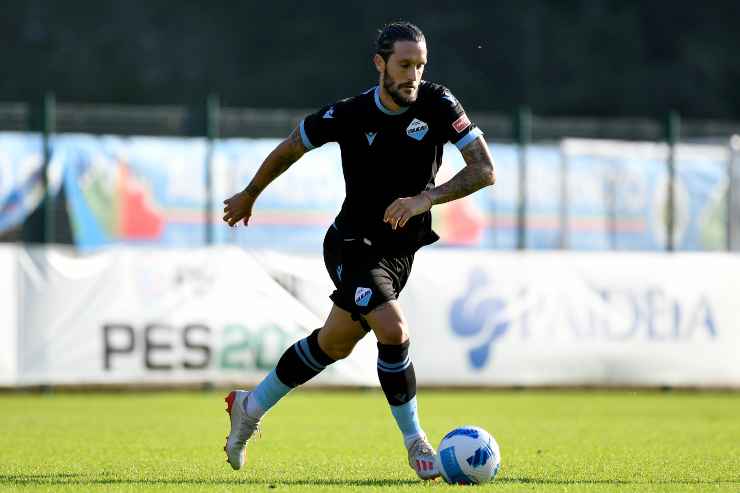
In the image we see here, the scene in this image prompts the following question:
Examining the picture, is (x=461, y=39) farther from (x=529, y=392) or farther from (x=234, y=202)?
(x=234, y=202)

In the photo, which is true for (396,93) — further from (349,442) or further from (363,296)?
(349,442)

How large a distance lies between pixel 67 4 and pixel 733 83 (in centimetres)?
1533

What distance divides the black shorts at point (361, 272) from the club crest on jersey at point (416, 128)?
0.57 metres

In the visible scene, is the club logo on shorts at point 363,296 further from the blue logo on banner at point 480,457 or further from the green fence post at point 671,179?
the green fence post at point 671,179

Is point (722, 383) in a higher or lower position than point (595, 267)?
lower

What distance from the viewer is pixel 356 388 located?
53.7 ft

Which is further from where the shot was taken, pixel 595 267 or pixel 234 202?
pixel 595 267

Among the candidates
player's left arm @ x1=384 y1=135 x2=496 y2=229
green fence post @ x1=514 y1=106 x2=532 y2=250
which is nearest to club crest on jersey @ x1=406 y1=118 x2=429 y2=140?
player's left arm @ x1=384 y1=135 x2=496 y2=229

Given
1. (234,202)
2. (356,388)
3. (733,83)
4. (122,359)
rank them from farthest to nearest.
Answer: (733,83), (356,388), (122,359), (234,202)

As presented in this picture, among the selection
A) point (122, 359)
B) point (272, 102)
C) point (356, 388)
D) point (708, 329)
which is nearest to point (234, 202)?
point (122, 359)

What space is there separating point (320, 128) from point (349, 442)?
9.84 feet

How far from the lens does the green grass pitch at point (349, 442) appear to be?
24.1ft

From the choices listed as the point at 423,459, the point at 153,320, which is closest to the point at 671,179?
the point at 153,320

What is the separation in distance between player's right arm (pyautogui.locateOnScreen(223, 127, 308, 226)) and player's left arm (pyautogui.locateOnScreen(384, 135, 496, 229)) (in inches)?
31.9
